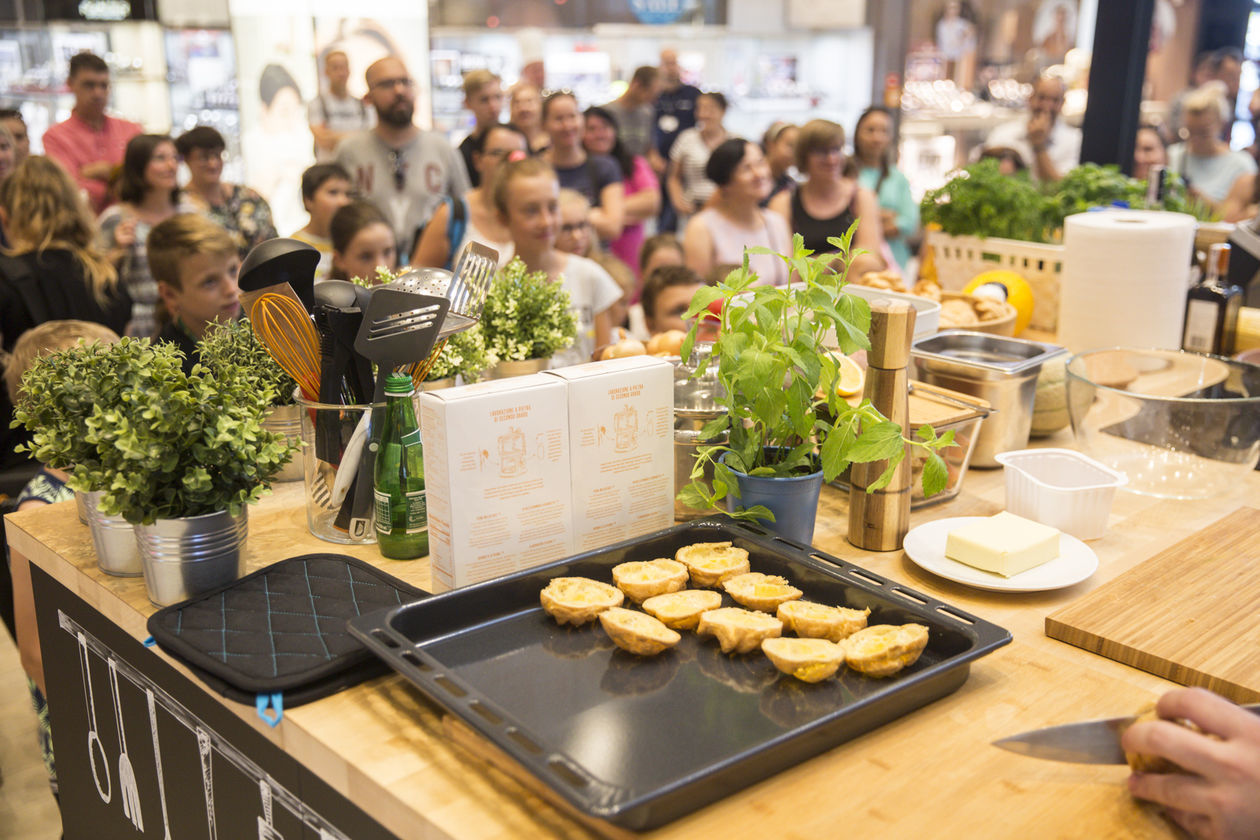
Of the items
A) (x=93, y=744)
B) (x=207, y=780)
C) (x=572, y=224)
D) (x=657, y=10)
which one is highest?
→ (x=657, y=10)

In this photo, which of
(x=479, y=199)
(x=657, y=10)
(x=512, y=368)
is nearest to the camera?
(x=512, y=368)

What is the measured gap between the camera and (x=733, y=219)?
4215 mm

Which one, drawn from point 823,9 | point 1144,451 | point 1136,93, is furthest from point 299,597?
point 823,9

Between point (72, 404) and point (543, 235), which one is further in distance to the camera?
point (543, 235)

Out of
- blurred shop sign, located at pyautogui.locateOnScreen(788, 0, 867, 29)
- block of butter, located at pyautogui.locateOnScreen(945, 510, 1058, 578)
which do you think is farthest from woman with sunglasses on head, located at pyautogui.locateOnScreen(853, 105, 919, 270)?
block of butter, located at pyautogui.locateOnScreen(945, 510, 1058, 578)

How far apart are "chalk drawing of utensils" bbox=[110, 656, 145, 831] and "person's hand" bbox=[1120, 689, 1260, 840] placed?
1.30 meters

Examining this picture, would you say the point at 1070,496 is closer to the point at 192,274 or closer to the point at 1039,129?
the point at 192,274

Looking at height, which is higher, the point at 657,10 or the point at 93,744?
the point at 657,10

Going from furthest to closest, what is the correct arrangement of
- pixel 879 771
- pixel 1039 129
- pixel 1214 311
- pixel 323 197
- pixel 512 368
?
pixel 1039 129 → pixel 323 197 → pixel 1214 311 → pixel 512 368 → pixel 879 771

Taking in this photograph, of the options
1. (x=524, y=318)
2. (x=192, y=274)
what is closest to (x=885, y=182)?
(x=192, y=274)

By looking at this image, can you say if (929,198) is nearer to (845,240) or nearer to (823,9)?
(845,240)

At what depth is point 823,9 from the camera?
25.5 ft

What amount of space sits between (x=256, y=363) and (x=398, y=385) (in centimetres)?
33

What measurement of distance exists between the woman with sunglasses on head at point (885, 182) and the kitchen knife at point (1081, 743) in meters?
4.27
